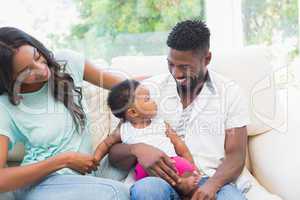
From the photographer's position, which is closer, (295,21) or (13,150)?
(13,150)

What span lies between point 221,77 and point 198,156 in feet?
1.05

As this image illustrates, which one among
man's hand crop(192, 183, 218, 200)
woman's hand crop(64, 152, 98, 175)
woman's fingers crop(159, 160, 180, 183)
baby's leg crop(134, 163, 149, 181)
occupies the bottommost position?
man's hand crop(192, 183, 218, 200)

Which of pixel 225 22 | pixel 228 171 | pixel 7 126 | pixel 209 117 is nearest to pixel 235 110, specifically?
pixel 209 117

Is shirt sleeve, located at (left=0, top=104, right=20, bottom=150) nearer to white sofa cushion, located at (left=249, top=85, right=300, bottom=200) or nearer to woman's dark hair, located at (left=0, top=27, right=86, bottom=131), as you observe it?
woman's dark hair, located at (left=0, top=27, right=86, bottom=131)

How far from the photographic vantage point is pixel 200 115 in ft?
4.94

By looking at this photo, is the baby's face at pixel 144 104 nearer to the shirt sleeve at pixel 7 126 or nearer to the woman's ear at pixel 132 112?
the woman's ear at pixel 132 112

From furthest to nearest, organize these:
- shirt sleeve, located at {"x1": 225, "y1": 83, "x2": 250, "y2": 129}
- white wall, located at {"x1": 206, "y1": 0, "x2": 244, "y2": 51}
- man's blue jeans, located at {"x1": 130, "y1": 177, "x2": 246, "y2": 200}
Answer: white wall, located at {"x1": 206, "y1": 0, "x2": 244, "y2": 51}, shirt sleeve, located at {"x1": 225, "y1": 83, "x2": 250, "y2": 129}, man's blue jeans, located at {"x1": 130, "y1": 177, "x2": 246, "y2": 200}

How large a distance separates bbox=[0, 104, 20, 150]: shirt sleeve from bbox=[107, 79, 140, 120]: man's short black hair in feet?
1.19

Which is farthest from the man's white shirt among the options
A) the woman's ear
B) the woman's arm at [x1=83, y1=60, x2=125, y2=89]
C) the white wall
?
the white wall

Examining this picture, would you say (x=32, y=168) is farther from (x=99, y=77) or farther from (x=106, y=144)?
(x=99, y=77)

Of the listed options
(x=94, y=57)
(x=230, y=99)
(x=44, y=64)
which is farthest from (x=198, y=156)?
(x=94, y=57)

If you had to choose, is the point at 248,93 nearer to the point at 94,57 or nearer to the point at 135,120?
the point at 135,120

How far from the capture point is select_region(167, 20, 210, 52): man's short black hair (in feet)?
4.71

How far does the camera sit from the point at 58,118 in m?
1.45
